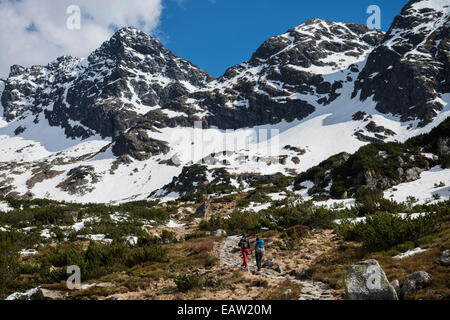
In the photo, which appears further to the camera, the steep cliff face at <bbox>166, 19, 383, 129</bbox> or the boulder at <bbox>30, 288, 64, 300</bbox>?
the steep cliff face at <bbox>166, 19, 383, 129</bbox>

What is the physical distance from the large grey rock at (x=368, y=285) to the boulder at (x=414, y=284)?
1.06ft

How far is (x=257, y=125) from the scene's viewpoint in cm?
15575

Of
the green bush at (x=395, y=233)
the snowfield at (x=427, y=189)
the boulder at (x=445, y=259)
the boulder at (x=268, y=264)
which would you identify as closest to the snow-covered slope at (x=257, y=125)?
the snowfield at (x=427, y=189)

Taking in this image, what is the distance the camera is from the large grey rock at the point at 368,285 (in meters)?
6.58

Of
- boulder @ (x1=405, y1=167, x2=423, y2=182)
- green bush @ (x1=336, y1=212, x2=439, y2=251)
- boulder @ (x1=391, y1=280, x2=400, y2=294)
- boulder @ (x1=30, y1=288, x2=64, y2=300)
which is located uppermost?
boulder @ (x1=405, y1=167, x2=423, y2=182)

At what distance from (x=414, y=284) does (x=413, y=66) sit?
5303 inches

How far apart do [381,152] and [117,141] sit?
126916 millimetres

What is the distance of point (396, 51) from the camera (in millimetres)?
130125

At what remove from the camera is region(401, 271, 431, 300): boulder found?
6543mm

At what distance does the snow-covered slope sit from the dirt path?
2219 inches

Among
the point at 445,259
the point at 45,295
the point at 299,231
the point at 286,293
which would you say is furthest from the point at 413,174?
the point at 45,295

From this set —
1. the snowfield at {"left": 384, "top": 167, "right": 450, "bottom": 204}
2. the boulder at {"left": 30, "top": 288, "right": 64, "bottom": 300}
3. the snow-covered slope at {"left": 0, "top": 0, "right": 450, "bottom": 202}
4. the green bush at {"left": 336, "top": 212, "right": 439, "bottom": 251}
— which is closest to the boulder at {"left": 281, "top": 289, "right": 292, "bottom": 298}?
the green bush at {"left": 336, "top": 212, "right": 439, "bottom": 251}

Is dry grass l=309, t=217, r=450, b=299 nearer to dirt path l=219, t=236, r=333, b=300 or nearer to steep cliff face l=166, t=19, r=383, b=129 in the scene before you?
dirt path l=219, t=236, r=333, b=300
